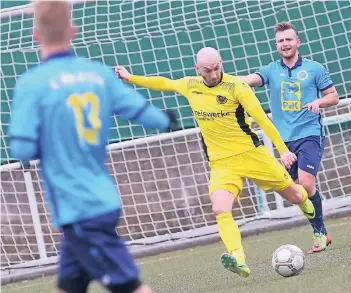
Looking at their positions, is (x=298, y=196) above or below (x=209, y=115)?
below

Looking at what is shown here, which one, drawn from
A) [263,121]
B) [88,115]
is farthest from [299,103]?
[88,115]

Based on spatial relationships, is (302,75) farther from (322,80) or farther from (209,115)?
(209,115)

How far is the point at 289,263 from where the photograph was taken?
21.4ft

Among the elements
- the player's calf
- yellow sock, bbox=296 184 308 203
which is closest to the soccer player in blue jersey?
the player's calf

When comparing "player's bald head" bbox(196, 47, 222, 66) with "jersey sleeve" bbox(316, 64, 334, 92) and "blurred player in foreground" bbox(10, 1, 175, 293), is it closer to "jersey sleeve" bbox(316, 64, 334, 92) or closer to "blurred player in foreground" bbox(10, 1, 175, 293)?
"jersey sleeve" bbox(316, 64, 334, 92)

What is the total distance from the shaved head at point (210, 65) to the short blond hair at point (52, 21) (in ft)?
9.49

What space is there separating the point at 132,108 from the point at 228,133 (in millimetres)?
3021

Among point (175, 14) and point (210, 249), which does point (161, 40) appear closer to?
point (175, 14)

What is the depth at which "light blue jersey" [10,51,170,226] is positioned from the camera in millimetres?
3924

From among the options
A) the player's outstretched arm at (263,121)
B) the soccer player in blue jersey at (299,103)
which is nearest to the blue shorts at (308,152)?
the soccer player in blue jersey at (299,103)

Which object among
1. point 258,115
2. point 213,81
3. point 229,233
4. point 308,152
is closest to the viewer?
point 229,233

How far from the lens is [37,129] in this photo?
154 inches

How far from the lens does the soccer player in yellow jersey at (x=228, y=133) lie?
22.5ft

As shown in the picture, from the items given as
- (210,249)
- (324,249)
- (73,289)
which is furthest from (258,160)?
(73,289)
